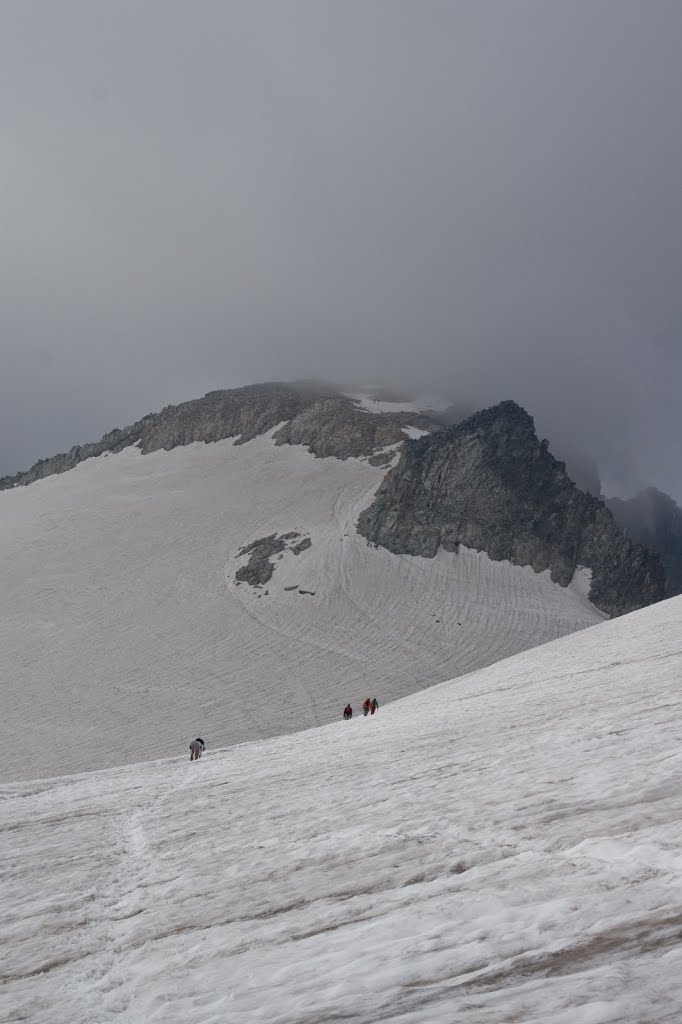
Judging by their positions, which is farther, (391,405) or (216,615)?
(391,405)

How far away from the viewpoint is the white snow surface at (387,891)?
4012mm

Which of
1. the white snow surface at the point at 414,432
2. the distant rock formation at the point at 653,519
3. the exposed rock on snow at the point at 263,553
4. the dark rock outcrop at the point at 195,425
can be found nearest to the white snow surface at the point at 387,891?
the exposed rock on snow at the point at 263,553

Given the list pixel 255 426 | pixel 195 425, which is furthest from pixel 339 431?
pixel 195 425

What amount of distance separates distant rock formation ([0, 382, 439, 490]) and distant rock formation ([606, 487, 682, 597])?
67.8m

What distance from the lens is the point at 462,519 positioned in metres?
64.8

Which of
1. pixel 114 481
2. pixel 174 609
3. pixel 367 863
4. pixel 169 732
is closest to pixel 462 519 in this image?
pixel 174 609

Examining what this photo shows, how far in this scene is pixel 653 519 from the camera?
150 metres

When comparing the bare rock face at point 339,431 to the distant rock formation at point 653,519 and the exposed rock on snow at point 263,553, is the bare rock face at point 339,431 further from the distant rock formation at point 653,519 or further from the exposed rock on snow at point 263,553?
the distant rock formation at point 653,519

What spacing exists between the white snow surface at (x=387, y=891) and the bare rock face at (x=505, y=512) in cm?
5027

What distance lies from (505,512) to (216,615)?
3323cm

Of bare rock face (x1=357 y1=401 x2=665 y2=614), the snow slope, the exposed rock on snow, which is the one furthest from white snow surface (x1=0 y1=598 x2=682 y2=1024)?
bare rock face (x1=357 y1=401 x2=665 y2=614)

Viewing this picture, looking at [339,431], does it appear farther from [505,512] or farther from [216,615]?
[216,615]

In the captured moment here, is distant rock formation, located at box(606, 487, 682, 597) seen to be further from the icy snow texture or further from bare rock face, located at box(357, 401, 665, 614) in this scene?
bare rock face, located at box(357, 401, 665, 614)

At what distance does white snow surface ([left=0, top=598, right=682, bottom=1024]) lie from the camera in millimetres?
4012
